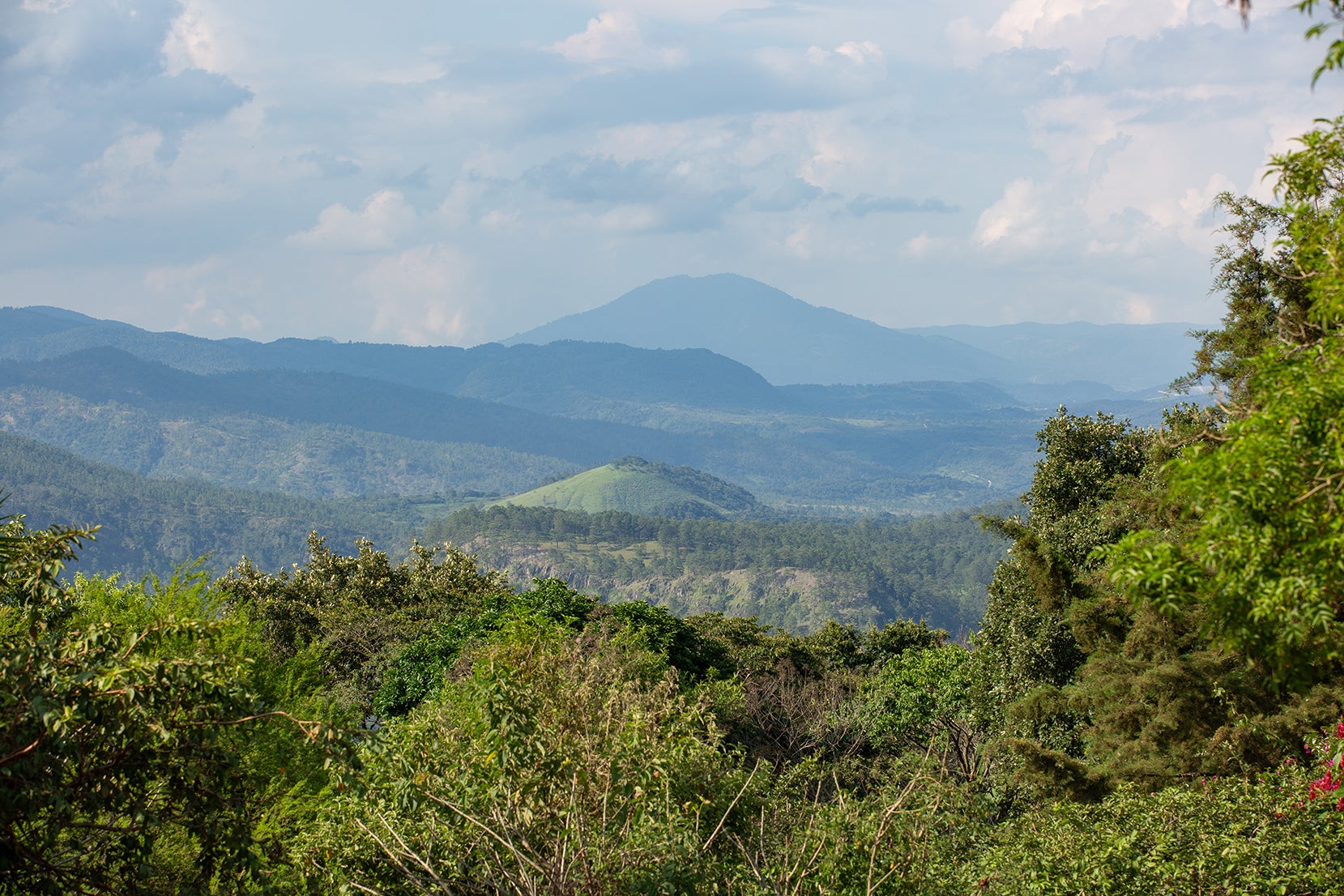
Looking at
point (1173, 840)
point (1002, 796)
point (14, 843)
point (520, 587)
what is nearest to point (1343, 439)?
point (1173, 840)

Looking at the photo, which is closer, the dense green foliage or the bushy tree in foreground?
the dense green foliage

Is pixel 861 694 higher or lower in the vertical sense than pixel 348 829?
lower

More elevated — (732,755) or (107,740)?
(107,740)

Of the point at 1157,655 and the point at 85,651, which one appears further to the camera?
the point at 1157,655

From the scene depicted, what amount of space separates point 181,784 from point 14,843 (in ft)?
3.73

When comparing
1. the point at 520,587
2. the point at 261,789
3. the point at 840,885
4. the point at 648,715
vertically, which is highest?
the point at 648,715

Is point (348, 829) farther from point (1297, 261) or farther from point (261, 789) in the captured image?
point (1297, 261)

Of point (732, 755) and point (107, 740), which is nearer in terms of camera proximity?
point (107, 740)

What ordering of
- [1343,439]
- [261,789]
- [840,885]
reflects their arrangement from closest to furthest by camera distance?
[1343,439], [840,885], [261,789]

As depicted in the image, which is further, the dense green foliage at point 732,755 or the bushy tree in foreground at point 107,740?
the bushy tree in foreground at point 107,740

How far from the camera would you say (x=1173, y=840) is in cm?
997

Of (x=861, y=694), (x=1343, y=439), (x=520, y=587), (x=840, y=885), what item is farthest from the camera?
(x=520, y=587)

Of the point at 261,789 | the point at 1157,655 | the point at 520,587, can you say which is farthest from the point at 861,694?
the point at 520,587

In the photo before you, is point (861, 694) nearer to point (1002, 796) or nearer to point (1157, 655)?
point (1002, 796)
